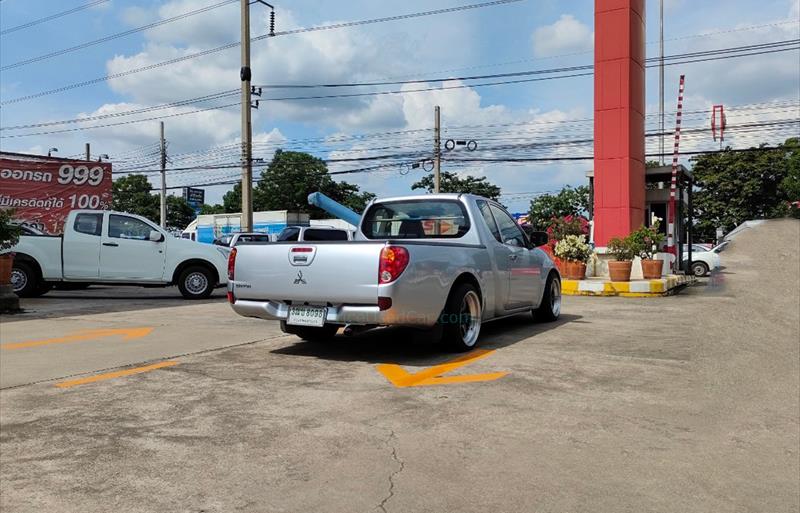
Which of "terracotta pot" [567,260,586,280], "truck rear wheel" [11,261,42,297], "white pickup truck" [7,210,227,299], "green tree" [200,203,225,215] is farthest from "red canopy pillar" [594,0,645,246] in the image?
"green tree" [200,203,225,215]

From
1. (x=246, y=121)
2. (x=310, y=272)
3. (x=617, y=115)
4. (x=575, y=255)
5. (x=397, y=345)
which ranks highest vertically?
(x=246, y=121)

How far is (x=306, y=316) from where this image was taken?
6258 mm

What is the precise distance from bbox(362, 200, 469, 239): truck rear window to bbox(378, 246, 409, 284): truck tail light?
5.66 ft

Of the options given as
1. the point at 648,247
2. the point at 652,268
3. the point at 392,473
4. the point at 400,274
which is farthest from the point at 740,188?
the point at 392,473

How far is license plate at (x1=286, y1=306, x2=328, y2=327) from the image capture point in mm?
6178

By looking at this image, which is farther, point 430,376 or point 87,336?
point 87,336

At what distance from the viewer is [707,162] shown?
180 ft

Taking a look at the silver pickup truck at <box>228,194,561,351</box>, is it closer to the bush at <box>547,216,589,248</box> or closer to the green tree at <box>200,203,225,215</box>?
the bush at <box>547,216,589,248</box>

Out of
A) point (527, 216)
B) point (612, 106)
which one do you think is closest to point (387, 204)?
point (612, 106)

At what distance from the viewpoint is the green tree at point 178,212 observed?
93312 millimetres

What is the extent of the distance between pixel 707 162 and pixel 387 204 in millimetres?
54492

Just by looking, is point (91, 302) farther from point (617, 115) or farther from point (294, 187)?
point (294, 187)

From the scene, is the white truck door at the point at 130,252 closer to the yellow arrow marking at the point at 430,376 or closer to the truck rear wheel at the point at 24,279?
the truck rear wheel at the point at 24,279

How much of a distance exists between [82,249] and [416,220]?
944cm
